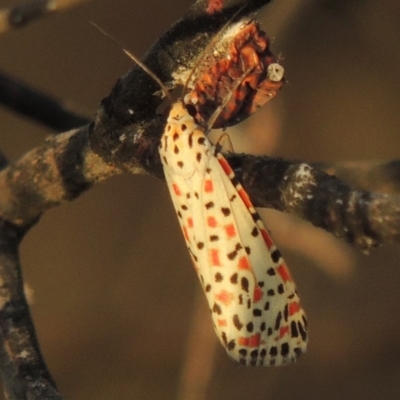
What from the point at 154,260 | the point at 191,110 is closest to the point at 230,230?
the point at 191,110

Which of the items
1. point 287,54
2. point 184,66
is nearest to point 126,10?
point 287,54

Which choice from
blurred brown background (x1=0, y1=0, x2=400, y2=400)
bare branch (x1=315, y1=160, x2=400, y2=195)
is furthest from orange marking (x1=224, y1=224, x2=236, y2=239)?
blurred brown background (x1=0, y1=0, x2=400, y2=400)

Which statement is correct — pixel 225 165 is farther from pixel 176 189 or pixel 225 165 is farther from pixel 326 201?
pixel 326 201

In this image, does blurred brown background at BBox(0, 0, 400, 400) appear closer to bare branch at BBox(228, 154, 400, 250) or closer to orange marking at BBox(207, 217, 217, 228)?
orange marking at BBox(207, 217, 217, 228)

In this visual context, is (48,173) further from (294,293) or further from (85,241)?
(85,241)

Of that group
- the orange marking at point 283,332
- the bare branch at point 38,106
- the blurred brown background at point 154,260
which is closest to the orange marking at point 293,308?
the orange marking at point 283,332

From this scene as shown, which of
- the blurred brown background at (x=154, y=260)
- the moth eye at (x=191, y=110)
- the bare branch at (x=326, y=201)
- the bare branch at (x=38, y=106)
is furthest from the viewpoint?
the blurred brown background at (x=154, y=260)

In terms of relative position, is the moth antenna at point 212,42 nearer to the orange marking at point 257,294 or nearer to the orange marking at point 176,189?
the orange marking at point 176,189

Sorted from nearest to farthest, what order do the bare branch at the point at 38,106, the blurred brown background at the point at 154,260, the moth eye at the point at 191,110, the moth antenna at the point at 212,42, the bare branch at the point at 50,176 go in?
the moth antenna at the point at 212,42 → the moth eye at the point at 191,110 → the bare branch at the point at 50,176 → the bare branch at the point at 38,106 → the blurred brown background at the point at 154,260
